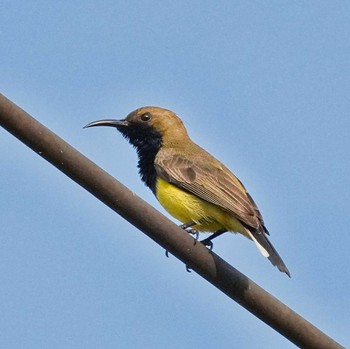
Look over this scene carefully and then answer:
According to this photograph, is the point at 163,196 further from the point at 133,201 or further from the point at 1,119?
the point at 1,119

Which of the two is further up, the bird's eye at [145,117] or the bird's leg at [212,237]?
the bird's eye at [145,117]

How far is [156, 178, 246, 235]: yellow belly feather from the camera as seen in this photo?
7465mm

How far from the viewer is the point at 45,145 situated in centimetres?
399

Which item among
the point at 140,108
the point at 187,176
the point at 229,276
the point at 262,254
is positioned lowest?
the point at 229,276

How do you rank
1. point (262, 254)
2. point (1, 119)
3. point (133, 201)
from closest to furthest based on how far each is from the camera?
point (1, 119)
point (133, 201)
point (262, 254)

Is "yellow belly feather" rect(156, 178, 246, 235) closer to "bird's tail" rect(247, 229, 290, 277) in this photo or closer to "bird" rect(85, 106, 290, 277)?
"bird" rect(85, 106, 290, 277)

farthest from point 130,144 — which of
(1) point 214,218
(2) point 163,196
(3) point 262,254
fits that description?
(3) point 262,254

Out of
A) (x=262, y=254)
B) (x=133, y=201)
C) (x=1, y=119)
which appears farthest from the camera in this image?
(x=262, y=254)

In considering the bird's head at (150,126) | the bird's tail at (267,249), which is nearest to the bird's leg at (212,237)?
the bird's tail at (267,249)

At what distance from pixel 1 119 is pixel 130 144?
514cm

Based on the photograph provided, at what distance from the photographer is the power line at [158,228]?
13.0 ft

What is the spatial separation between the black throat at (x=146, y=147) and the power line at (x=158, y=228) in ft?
11.7

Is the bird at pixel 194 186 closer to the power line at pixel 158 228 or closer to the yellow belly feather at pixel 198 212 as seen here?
the yellow belly feather at pixel 198 212

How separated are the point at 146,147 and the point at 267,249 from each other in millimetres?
2575
